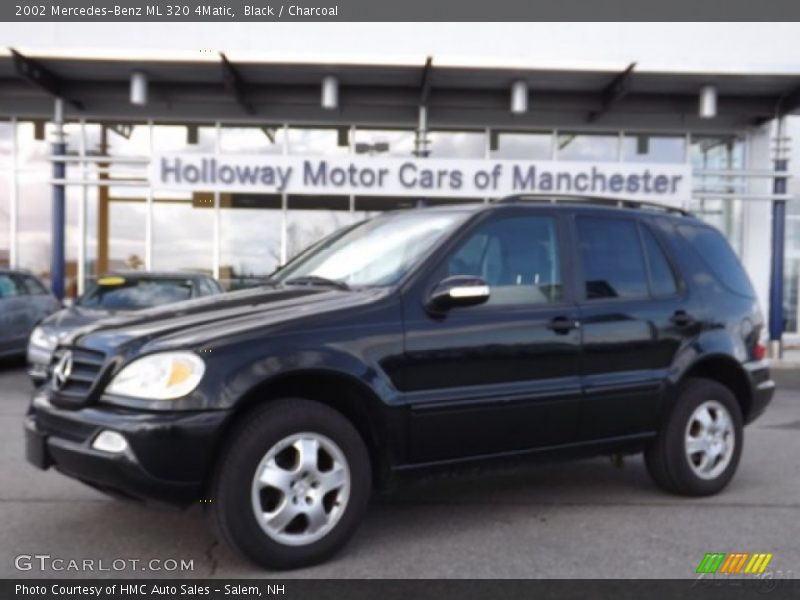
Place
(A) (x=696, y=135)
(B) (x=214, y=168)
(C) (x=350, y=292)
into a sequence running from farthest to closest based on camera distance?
(A) (x=696, y=135), (B) (x=214, y=168), (C) (x=350, y=292)

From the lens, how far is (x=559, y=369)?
172 inches

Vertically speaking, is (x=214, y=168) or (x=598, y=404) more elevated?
(x=214, y=168)

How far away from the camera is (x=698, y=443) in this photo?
4945 millimetres

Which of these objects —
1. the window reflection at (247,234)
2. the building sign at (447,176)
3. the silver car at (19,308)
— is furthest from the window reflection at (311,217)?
the silver car at (19,308)

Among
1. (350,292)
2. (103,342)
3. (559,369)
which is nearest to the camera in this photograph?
(103,342)

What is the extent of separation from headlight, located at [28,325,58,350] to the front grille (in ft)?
17.3

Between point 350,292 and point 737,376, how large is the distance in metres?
2.71

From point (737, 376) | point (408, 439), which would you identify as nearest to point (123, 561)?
point (408, 439)

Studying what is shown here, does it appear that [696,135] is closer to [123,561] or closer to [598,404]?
[598,404]

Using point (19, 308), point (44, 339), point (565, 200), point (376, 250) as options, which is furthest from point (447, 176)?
point (376, 250)

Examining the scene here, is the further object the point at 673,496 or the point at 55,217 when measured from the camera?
the point at 55,217

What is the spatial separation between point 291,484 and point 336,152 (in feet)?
43.2

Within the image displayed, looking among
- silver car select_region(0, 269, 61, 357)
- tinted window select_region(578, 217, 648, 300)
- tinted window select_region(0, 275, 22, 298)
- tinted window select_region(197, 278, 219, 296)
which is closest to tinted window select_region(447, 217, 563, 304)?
tinted window select_region(578, 217, 648, 300)

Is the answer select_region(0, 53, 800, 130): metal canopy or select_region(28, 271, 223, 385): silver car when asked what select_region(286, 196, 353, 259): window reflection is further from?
select_region(28, 271, 223, 385): silver car
